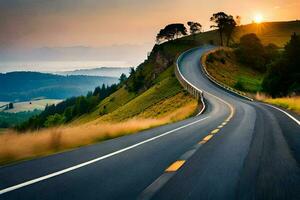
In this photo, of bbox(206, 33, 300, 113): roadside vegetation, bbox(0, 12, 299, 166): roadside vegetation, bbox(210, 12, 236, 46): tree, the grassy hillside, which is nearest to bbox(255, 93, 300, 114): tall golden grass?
bbox(206, 33, 300, 113): roadside vegetation

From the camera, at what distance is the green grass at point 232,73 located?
67.1m

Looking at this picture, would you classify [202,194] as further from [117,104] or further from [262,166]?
[117,104]

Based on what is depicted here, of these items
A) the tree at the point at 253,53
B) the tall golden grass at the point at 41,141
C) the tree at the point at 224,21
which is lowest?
the tall golden grass at the point at 41,141

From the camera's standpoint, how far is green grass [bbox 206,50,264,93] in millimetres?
67113

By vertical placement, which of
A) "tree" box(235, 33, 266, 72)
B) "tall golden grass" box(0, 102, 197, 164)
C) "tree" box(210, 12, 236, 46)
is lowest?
"tall golden grass" box(0, 102, 197, 164)

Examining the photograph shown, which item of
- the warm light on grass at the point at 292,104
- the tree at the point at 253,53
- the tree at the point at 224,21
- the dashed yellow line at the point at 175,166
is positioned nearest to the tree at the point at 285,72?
the warm light on grass at the point at 292,104

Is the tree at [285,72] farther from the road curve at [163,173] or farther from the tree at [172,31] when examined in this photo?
the tree at [172,31]

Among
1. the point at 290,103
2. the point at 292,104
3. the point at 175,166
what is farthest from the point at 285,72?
the point at 175,166

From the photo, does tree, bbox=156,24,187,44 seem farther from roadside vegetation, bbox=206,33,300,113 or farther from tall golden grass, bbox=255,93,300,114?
tall golden grass, bbox=255,93,300,114

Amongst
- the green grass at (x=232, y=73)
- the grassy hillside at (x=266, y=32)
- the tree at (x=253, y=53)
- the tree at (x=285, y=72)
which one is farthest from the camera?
the grassy hillside at (x=266, y=32)

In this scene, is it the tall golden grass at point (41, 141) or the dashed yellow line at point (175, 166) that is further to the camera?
the tall golden grass at point (41, 141)

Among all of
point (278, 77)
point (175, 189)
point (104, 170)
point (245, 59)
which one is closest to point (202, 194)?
point (175, 189)

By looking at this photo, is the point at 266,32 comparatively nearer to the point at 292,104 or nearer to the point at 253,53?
the point at 253,53

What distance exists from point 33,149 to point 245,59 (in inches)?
3397
